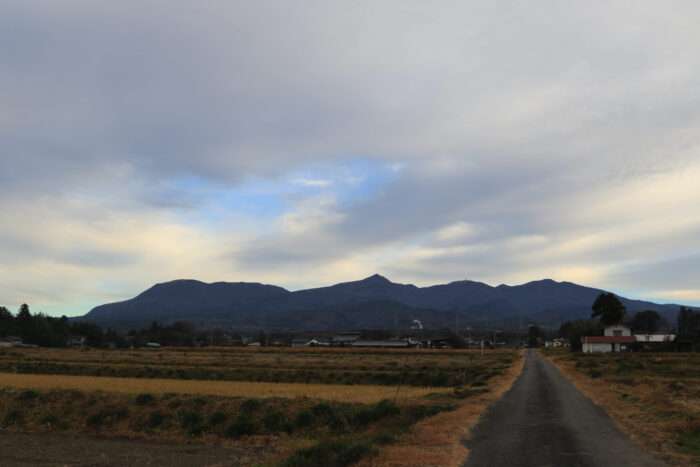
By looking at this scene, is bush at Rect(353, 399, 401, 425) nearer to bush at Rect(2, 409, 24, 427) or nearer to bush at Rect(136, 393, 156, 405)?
bush at Rect(136, 393, 156, 405)

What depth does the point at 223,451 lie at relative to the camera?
21.0 meters

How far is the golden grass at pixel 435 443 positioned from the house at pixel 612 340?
10072 centimetres

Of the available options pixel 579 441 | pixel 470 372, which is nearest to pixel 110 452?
pixel 579 441

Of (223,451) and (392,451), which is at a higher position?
(392,451)

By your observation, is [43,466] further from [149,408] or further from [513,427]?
[513,427]

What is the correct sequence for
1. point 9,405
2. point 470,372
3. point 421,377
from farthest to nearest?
point 470,372, point 421,377, point 9,405

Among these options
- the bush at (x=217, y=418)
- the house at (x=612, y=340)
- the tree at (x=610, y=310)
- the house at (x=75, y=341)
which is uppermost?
the tree at (x=610, y=310)

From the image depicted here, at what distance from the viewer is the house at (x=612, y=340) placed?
11256 cm

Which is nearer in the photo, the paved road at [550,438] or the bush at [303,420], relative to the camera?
the paved road at [550,438]

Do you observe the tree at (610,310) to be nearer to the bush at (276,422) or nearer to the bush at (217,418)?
the bush at (276,422)

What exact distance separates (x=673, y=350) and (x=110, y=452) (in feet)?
375

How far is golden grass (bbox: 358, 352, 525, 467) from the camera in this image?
49.0ft

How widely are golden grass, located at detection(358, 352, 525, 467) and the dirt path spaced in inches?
217

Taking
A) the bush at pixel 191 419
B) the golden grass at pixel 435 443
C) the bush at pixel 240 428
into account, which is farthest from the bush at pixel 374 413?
the bush at pixel 191 419
